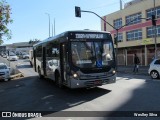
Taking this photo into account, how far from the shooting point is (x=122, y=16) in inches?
1944

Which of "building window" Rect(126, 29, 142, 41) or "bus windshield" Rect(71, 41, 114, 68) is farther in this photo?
"building window" Rect(126, 29, 142, 41)

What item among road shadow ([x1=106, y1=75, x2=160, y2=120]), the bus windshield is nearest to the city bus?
the bus windshield

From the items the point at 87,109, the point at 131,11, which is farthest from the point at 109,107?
the point at 131,11

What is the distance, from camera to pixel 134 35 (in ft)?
150

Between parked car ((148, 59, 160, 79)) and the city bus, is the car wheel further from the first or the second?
the city bus

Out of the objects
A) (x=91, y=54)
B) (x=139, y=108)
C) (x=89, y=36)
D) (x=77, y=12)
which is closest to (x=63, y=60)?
(x=91, y=54)

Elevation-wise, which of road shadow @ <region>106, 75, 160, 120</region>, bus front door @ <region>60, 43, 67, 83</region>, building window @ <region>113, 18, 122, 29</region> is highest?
building window @ <region>113, 18, 122, 29</region>

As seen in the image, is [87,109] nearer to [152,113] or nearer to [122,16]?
[152,113]

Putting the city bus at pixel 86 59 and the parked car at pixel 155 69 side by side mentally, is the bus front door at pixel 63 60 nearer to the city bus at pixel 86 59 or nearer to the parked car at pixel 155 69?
the city bus at pixel 86 59

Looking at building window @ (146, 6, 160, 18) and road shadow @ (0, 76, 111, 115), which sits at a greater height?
building window @ (146, 6, 160, 18)

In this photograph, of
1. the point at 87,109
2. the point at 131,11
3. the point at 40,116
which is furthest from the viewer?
the point at 131,11

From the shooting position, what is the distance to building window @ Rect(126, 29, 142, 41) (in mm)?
44406

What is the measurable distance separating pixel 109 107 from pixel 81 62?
351 cm

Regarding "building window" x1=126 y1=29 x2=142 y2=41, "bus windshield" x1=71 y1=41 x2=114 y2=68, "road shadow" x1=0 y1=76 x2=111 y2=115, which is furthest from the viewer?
"building window" x1=126 y1=29 x2=142 y2=41
